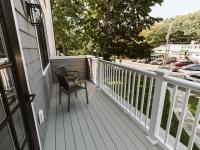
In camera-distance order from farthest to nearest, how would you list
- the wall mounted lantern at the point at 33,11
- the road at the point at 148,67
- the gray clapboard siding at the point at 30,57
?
the road at the point at 148,67 < the wall mounted lantern at the point at 33,11 < the gray clapboard siding at the point at 30,57

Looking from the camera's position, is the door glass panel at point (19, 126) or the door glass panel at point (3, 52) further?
the door glass panel at point (19, 126)

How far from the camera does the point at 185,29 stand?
4328 centimetres

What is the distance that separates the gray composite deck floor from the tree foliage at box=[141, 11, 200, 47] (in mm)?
37030

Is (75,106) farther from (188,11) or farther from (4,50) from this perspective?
(188,11)

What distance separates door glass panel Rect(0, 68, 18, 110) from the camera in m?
0.97

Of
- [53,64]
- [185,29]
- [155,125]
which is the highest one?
[185,29]

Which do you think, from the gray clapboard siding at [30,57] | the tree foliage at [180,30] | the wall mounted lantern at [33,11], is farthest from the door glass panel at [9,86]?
the tree foliage at [180,30]

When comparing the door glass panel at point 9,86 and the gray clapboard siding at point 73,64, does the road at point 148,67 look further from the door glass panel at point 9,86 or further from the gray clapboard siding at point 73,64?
the gray clapboard siding at point 73,64

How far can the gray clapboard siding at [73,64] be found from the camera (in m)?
5.38

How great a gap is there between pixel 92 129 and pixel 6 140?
1.56 meters

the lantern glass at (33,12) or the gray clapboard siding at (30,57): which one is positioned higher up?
the lantern glass at (33,12)

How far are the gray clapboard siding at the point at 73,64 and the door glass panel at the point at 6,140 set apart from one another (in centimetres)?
456

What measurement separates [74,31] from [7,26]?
27.1 ft

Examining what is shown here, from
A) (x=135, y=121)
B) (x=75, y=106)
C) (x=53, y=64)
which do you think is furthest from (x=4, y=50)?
(x=53, y=64)
